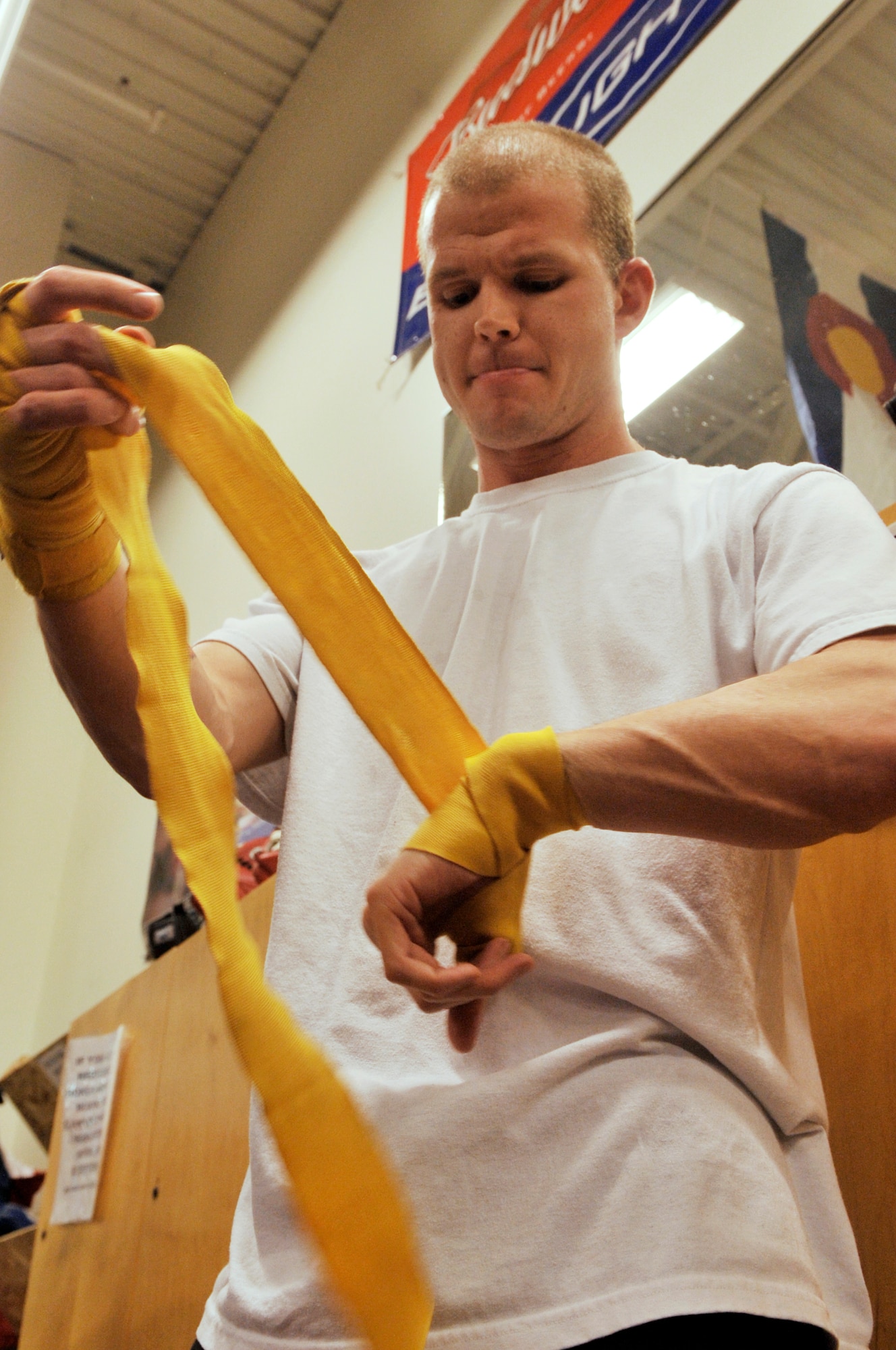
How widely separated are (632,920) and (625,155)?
192 centimetres

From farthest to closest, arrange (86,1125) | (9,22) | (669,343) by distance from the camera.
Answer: (9,22) → (86,1125) → (669,343)

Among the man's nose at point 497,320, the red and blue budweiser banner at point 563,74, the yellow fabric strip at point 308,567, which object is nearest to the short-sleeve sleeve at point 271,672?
the yellow fabric strip at point 308,567

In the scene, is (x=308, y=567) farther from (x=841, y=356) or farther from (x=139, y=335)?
(x=841, y=356)

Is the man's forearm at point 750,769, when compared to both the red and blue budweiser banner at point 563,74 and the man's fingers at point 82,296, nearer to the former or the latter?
the man's fingers at point 82,296

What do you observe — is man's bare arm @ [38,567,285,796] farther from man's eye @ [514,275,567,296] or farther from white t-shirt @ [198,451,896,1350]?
man's eye @ [514,275,567,296]

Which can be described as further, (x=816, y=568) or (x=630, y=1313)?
(x=816, y=568)

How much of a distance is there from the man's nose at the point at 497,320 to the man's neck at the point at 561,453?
11 cm

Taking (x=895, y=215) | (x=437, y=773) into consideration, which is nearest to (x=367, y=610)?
(x=437, y=773)

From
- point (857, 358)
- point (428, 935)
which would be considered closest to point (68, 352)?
point (428, 935)

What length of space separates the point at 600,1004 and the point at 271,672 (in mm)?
472

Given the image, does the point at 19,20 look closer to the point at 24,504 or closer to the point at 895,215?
the point at 895,215

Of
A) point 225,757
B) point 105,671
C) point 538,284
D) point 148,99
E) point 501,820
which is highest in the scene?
point 148,99

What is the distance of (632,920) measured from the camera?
71cm

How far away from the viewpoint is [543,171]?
3.54 feet
